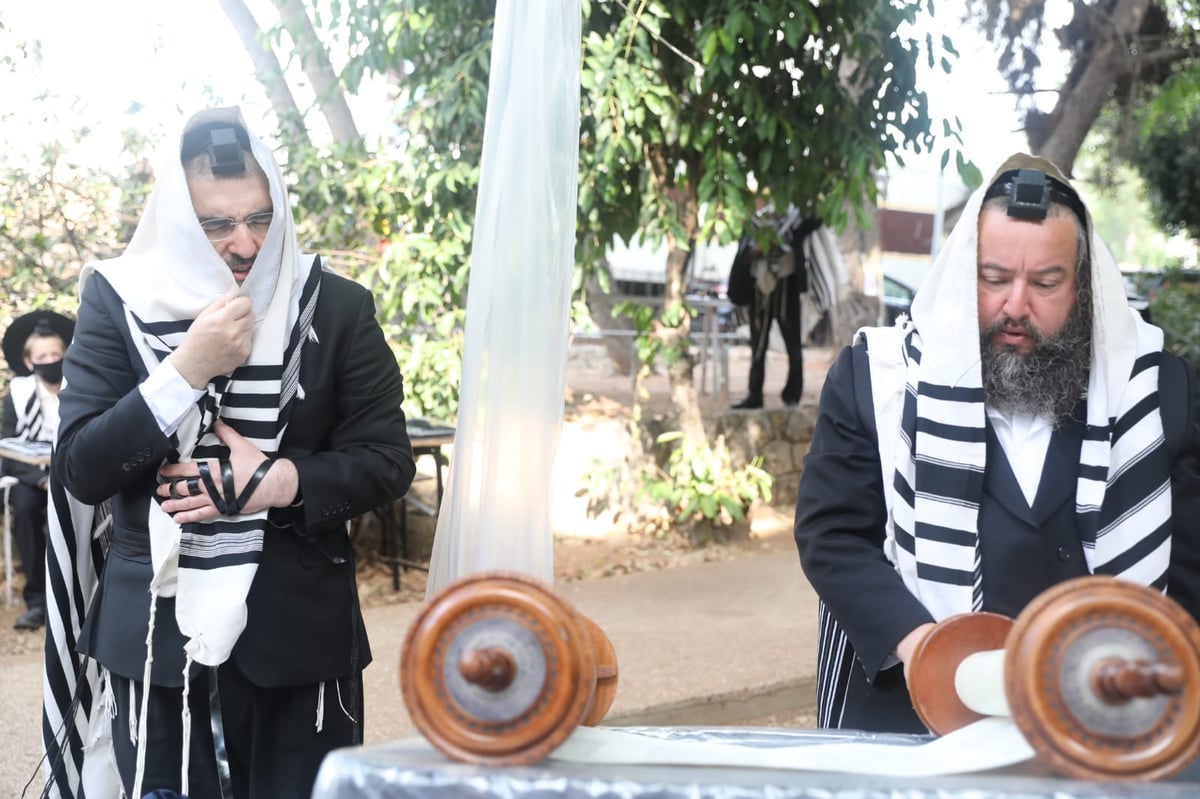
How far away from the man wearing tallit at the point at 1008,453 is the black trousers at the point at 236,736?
0.96m

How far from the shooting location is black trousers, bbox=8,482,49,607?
6.11 metres

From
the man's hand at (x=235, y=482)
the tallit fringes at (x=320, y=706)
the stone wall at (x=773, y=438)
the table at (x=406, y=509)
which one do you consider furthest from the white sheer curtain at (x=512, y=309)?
the stone wall at (x=773, y=438)

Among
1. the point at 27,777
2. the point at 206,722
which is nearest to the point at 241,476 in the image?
the point at 206,722

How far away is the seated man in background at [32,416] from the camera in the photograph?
590cm

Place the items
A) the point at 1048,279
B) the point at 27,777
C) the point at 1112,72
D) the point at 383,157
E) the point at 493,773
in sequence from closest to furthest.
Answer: the point at 493,773
the point at 1048,279
the point at 27,777
the point at 383,157
the point at 1112,72

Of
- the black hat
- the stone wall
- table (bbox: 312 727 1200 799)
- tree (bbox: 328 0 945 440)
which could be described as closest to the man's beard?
table (bbox: 312 727 1200 799)

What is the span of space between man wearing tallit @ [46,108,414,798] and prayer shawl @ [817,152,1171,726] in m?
0.94

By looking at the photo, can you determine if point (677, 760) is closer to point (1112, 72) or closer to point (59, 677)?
point (59, 677)

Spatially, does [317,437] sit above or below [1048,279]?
below

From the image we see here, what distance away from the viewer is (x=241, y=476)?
2.08m

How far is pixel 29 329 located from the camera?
591 cm

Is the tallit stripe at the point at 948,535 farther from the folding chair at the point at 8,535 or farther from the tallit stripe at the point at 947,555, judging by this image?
the folding chair at the point at 8,535

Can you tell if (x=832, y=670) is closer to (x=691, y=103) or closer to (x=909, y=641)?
(x=909, y=641)

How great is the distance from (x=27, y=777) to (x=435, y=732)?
3.24m
